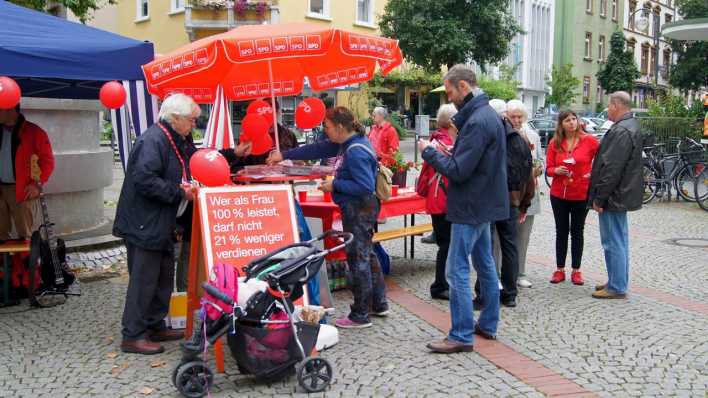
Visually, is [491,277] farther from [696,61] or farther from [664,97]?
[696,61]

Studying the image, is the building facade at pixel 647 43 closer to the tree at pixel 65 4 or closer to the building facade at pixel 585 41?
the building facade at pixel 585 41

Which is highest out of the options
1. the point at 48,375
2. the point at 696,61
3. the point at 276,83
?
the point at 696,61

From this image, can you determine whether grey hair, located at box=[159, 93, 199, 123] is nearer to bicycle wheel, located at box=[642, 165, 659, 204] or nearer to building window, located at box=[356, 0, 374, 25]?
bicycle wheel, located at box=[642, 165, 659, 204]

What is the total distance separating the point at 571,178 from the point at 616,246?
0.79 m

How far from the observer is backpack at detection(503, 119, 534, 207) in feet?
19.7

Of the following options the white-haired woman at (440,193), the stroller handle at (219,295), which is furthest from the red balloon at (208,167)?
the white-haired woman at (440,193)

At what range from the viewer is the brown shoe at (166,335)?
5.39m

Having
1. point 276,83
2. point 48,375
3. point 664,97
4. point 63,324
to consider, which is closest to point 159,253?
point 48,375

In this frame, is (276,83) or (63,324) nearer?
(63,324)

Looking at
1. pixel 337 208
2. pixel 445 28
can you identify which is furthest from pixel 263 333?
pixel 445 28

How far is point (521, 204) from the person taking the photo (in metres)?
6.42

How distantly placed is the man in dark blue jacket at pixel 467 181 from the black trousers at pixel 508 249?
1116mm

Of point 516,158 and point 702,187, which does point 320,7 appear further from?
point 516,158

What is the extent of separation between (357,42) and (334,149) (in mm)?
928
